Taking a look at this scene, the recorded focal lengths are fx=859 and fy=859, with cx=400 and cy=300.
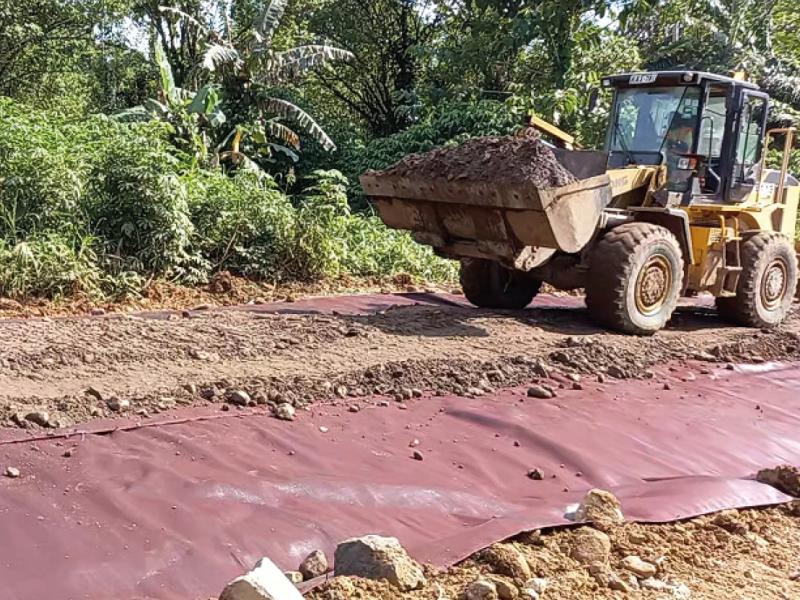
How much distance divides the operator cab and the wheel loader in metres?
0.01

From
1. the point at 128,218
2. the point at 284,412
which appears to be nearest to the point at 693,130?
the point at 284,412

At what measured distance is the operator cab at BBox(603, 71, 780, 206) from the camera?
8.85m

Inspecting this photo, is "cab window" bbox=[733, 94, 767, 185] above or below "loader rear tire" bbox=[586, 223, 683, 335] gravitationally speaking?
above

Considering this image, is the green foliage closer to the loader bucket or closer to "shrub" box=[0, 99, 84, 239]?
the loader bucket

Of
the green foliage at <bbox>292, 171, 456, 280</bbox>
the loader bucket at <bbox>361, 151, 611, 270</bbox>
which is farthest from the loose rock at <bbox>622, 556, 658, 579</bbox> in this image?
the green foliage at <bbox>292, 171, 456, 280</bbox>

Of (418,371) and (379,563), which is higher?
(418,371)

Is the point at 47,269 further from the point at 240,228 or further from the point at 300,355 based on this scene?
the point at 300,355

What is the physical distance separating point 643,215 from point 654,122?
1.08 metres

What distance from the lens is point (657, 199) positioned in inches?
350

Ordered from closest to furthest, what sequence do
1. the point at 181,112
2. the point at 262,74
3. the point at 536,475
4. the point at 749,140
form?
the point at 536,475, the point at 749,140, the point at 181,112, the point at 262,74

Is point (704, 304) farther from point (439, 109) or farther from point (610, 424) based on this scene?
point (439, 109)

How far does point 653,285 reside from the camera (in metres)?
8.38

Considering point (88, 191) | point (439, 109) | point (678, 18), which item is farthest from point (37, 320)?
point (678, 18)

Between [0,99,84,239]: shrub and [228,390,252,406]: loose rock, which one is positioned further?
[0,99,84,239]: shrub
